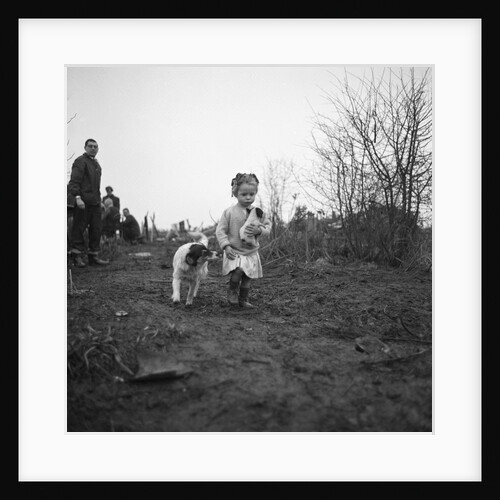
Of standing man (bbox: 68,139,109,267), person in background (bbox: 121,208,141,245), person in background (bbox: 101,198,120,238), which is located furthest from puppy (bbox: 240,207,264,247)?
person in background (bbox: 121,208,141,245)

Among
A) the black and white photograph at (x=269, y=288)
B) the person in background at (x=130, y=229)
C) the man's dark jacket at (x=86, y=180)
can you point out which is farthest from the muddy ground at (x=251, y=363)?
the person in background at (x=130, y=229)

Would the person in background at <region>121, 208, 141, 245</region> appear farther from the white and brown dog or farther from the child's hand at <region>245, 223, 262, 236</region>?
the child's hand at <region>245, 223, 262, 236</region>

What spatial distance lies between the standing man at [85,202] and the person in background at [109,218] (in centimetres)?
295

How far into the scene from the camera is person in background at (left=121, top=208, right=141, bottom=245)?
8.43 metres

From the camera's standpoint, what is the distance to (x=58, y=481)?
2055 millimetres

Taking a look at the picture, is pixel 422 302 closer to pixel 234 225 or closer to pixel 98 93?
pixel 234 225

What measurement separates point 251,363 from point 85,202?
3616 mm

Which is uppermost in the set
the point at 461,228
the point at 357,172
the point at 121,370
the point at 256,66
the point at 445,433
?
the point at 256,66

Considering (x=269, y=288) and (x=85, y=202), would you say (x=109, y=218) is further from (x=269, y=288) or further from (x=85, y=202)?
(x=269, y=288)

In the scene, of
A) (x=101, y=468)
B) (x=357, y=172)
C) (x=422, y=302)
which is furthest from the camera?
(x=357, y=172)

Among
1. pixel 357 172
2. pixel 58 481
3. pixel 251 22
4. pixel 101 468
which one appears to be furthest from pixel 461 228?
pixel 58 481

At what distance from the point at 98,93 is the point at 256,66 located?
124 cm

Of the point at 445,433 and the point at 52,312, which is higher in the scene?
the point at 52,312

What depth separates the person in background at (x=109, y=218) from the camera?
7.97 meters
